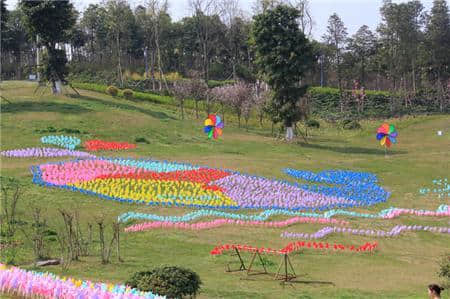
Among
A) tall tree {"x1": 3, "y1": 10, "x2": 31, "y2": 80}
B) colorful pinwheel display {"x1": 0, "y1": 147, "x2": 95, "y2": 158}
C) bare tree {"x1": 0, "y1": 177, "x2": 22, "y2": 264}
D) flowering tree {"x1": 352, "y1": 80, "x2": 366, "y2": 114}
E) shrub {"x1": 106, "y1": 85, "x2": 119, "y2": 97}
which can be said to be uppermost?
tall tree {"x1": 3, "y1": 10, "x2": 31, "y2": 80}

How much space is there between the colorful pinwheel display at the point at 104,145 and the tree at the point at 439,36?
4750cm

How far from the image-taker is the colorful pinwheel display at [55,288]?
1024 cm

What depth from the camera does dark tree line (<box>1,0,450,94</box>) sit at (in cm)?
7706

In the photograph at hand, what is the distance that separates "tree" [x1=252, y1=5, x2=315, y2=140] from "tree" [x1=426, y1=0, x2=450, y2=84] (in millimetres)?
30209

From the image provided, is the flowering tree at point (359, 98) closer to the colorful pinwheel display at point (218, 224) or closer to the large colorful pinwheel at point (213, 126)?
the large colorful pinwheel at point (213, 126)

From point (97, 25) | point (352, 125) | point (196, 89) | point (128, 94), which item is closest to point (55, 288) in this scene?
point (196, 89)

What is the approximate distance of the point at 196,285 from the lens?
12.5 meters

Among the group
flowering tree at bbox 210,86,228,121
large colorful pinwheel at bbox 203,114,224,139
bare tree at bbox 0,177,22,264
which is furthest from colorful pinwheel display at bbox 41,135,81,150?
flowering tree at bbox 210,86,228,121

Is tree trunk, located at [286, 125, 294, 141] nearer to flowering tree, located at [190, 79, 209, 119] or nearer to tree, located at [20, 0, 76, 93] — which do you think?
flowering tree, located at [190, 79, 209, 119]

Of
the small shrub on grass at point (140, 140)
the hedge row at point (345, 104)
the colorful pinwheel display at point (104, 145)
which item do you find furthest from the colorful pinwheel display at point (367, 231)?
the hedge row at point (345, 104)

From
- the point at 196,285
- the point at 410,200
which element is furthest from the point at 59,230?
the point at 410,200

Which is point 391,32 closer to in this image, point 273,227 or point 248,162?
point 248,162

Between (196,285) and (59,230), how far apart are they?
395 inches

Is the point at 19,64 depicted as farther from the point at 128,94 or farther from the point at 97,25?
the point at 128,94
